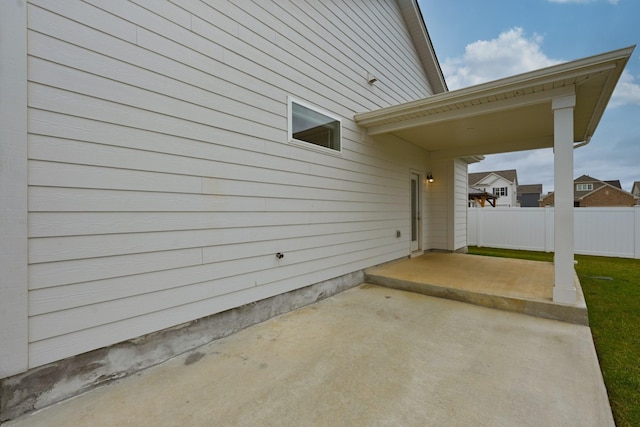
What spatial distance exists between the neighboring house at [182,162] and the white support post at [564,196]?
25 millimetres

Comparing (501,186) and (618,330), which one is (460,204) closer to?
(618,330)

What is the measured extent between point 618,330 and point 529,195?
161 ft

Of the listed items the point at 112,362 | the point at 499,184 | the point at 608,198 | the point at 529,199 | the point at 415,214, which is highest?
the point at 499,184

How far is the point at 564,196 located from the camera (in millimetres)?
3355

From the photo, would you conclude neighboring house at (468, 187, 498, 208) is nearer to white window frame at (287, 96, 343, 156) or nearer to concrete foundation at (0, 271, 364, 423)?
white window frame at (287, 96, 343, 156)

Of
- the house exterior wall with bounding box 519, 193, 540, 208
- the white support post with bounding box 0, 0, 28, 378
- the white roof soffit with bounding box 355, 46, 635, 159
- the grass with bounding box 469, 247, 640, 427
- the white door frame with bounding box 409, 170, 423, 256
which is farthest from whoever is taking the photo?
the house exterior wall with bounding box 519, 193, 540, 208

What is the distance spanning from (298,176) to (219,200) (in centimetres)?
125

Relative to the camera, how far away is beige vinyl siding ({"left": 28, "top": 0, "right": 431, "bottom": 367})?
1.93 metres

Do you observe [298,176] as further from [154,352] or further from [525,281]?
[525,281]

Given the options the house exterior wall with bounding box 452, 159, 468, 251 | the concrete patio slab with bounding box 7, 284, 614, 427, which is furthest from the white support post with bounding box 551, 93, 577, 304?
the house exterior wall with bounding box 452, 159, 468, 251

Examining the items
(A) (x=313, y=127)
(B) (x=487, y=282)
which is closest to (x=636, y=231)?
(B) (x=487, y=282)

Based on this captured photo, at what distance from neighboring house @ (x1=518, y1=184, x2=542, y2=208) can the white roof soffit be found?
4522 centimetres

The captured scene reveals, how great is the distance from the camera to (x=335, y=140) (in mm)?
4523

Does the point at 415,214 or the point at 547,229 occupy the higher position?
the point at 415,214
